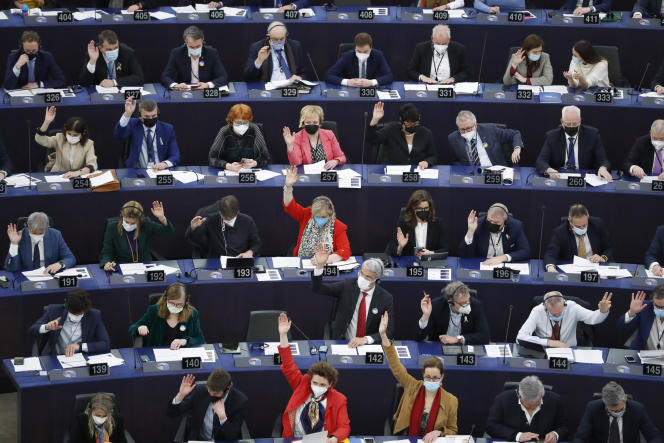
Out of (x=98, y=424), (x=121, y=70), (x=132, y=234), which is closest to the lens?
(x=98, y=424)

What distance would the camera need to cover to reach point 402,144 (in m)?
11.0

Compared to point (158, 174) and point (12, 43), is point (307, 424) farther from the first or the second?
point (12, 43)

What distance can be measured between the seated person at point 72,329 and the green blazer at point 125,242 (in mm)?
889

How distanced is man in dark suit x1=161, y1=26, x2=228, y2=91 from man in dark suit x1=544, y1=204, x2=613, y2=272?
345cm

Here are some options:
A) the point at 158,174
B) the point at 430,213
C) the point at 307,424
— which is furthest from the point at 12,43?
the point at 307,424

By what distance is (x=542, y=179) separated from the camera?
34.9 feet

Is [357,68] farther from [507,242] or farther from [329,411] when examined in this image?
[329,411]

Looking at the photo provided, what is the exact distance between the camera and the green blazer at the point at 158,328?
909cm

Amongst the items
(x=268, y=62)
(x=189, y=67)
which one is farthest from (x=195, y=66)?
(x=268, y=62)

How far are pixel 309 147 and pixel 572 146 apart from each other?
7.46ft

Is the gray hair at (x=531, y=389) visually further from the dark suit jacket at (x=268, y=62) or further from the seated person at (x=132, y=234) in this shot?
the dark suit jacket at (x=268, y=62)

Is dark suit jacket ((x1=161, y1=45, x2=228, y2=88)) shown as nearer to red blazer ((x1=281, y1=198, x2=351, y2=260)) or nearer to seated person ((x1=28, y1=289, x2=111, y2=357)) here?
red blazer ((x1=281, y1=198, x2=351, y2=260))

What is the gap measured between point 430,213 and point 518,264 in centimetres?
81

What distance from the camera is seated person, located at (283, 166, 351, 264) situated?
9.83 meters
